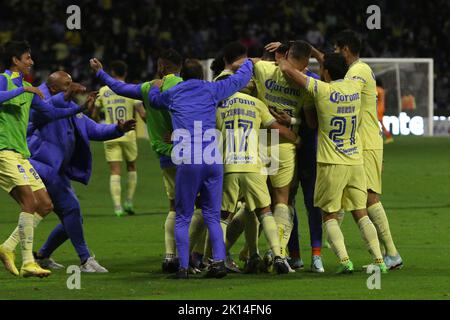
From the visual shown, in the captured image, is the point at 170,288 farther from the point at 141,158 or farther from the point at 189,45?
the point at 189,45

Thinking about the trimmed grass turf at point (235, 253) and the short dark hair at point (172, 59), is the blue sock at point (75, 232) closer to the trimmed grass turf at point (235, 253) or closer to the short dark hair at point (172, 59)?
the trimmed grass turf at point (235, 253)

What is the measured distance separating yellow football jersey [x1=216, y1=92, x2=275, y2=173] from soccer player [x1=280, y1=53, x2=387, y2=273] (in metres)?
0.49

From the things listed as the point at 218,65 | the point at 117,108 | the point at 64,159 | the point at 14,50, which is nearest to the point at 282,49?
the point at 218,65

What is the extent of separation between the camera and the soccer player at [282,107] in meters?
11.9

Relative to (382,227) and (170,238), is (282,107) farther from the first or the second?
(170,238)

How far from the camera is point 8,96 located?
447 inches

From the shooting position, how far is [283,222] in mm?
12039

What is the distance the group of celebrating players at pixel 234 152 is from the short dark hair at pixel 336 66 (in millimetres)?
11

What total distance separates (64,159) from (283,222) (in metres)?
2.46

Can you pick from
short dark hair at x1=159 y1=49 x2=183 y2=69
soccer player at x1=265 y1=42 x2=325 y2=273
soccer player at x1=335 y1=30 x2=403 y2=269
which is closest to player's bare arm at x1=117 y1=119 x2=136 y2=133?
short dark hair at x1=159 y1=49 x2=183 y2=69

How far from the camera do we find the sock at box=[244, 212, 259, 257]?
478 inches

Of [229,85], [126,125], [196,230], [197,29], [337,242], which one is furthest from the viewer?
[197,29]
